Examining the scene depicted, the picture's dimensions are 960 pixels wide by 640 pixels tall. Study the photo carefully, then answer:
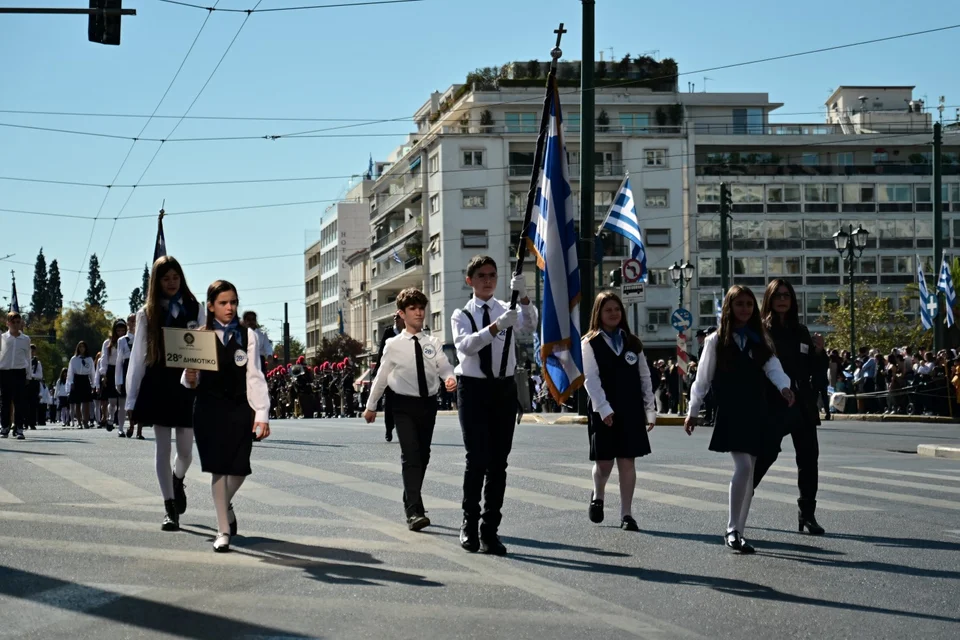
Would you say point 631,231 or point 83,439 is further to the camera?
point 631,231

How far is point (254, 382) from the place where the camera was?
9102mm

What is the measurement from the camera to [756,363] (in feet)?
30.8

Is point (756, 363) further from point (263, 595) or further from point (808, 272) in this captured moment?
point (808, 272)

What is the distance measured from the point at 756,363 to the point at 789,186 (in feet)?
274

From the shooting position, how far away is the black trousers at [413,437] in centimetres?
1022

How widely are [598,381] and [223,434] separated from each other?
Answer: 2.79m

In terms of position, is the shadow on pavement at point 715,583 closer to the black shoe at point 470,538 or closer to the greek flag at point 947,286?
the black shoe at point 470,538

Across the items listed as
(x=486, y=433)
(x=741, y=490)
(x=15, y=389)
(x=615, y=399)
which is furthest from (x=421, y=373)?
(x=15, y=389)

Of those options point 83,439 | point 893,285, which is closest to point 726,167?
point 893,285

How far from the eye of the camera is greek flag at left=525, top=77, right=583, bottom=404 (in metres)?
10.2

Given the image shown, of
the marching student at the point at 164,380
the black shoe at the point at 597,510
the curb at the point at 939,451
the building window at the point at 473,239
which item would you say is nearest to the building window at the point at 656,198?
the building window at the point at 473,239

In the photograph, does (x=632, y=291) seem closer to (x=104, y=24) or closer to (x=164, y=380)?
(x=104, y=24)

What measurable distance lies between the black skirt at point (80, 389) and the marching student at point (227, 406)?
19.9m

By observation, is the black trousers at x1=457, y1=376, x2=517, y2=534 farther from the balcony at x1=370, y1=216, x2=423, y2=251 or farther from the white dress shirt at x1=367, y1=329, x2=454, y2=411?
the balcony at x1=370, y1=216, x2=423, y2=251
